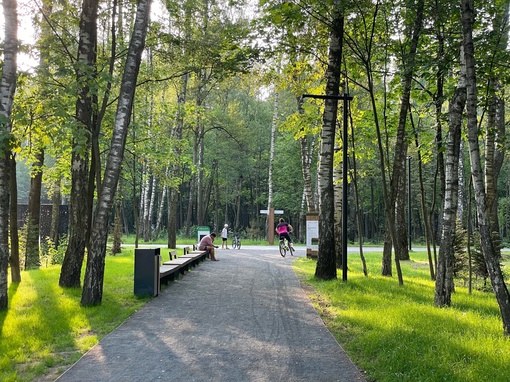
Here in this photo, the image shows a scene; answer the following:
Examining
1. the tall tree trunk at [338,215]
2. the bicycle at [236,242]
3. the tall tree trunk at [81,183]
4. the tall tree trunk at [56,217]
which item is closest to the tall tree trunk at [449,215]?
the tall tree trunk at [338,215]

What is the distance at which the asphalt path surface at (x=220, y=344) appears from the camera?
4.64 meters

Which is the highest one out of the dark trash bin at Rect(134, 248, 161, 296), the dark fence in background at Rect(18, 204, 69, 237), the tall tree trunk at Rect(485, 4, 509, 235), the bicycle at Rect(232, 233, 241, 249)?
the tall tree trunk at Rect(485, 4, 509, 235)

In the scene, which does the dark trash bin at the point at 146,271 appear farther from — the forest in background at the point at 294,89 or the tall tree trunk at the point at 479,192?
the tall tree trunk at the point at 479,192

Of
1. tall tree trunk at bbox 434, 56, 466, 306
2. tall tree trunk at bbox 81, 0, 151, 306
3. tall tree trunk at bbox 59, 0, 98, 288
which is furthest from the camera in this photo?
tall tree trunk at bbox 59, 0, 98, 288

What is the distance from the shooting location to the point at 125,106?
8.40m

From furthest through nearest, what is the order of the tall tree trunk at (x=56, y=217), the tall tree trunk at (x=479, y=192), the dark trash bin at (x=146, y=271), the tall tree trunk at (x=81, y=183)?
the tall tree trunk at (x=56, y=217), the tall tree trunk at (x=81, y=183), the dark trash bin at (x=146, y=271), the tall tree trunk at (x=479, y=192)

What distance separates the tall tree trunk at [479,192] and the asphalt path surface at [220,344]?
2.06 meters

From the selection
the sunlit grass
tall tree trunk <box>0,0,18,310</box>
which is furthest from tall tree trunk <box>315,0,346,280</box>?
tall tree trunk <box>0,0,18,310</box>

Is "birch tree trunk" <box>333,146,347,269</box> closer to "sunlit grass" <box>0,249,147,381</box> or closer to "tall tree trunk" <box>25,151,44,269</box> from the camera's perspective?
"sunlit grass" <box>0,249,147,381</box>

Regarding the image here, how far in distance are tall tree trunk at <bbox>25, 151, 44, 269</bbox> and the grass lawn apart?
4.58 metres

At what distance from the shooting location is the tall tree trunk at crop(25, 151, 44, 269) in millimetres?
14383

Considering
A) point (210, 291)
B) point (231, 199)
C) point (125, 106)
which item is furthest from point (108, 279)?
point (231, 199)

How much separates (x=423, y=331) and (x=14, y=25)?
7882mm

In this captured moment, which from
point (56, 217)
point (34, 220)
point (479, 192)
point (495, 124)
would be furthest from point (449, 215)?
point (56, 217)
